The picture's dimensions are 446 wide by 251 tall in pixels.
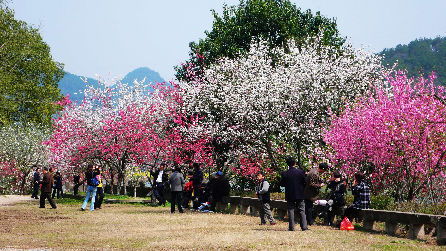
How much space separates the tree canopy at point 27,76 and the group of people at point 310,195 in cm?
3224

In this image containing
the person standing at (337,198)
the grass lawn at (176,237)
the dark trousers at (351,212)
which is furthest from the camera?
the person standing at (337,198)

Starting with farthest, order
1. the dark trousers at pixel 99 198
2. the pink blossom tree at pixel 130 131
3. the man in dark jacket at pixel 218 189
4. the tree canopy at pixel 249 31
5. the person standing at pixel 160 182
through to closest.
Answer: the tree canopy at pixel 249 31, the pink blossom tree at pixel 130 131, the person standing at pixel 160 182, the dark trousers at pixel 99 198, the man in dark jacket at pixel 218 189

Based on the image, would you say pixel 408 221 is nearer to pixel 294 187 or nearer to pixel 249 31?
pixel 294 187

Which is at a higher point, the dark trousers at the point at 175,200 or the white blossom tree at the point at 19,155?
→ the white blossom tree at the point at 19,155

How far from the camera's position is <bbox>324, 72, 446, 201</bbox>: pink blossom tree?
23.2 m

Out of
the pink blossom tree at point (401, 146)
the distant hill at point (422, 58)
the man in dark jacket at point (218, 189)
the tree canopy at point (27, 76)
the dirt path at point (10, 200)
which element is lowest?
the dirt path at point (10, 200)

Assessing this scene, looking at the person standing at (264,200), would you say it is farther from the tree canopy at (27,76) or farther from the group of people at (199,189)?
the tree canopy at (27,76)

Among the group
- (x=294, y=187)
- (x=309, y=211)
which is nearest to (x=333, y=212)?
(x=309, y=211)

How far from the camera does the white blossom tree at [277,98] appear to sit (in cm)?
3300

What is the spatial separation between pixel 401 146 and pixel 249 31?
81.7 ft

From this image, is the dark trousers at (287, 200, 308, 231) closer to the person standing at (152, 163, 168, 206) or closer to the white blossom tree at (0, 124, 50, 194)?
the person standing at (152, 163, 168, 206)

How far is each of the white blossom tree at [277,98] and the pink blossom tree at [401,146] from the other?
400cm

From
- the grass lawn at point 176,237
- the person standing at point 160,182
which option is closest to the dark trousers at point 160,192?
the person standing at point 160,182

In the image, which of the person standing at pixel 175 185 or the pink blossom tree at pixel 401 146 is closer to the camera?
the pink blossom tree at pixel 401 146
